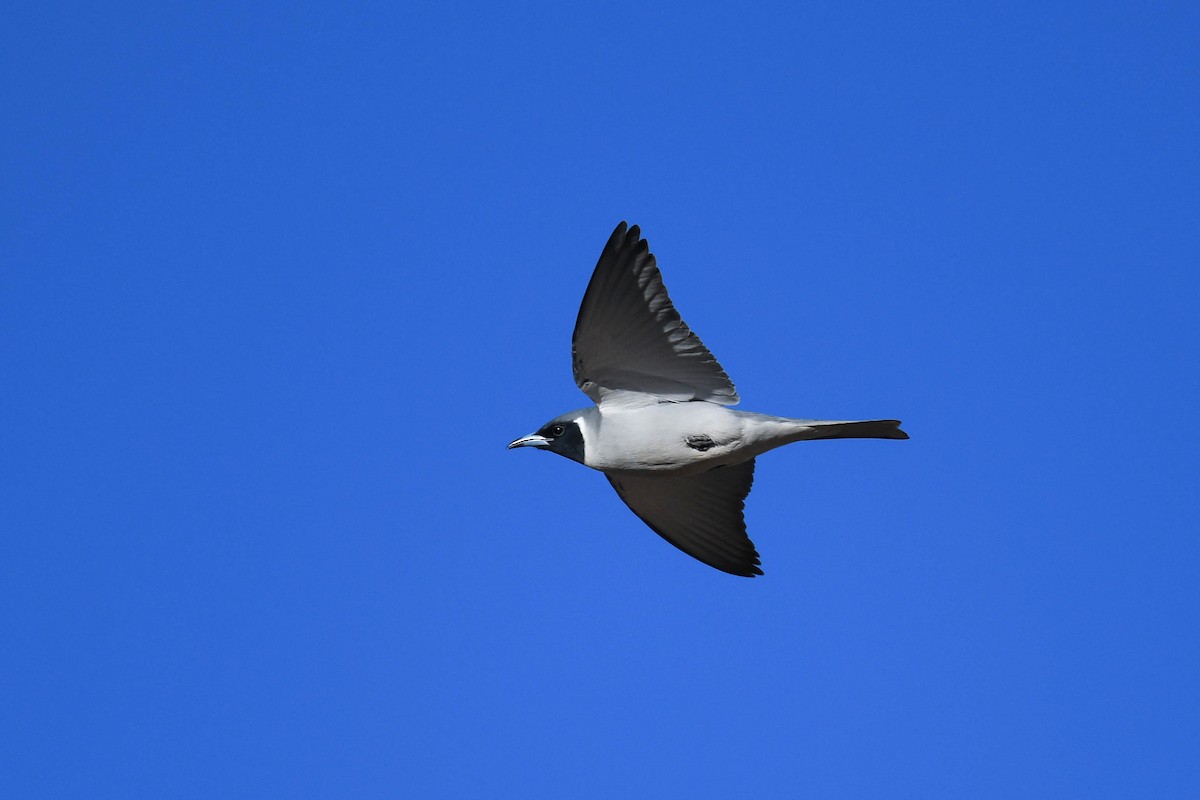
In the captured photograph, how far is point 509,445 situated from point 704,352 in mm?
1930

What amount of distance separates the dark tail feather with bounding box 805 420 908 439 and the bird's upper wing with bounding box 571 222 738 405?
90 centimetres

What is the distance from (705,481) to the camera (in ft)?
40.7

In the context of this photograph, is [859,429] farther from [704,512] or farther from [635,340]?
[704,512]

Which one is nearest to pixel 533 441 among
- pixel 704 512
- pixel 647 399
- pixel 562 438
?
pixel 562 438

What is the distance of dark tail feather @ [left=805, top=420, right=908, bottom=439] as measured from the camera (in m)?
10.3

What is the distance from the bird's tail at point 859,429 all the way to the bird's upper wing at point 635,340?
870 millimetres

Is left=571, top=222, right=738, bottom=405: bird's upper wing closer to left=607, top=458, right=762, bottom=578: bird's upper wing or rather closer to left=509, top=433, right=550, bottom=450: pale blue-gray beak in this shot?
left=509, top=433, right=550, bottom=450: pale blue-gray beak

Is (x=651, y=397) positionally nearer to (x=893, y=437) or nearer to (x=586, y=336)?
(x=586, y=336)

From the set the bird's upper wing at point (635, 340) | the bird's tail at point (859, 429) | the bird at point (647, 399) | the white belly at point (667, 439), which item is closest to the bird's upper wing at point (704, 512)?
the bird at point (647, 399)

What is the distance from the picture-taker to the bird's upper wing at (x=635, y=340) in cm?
1052

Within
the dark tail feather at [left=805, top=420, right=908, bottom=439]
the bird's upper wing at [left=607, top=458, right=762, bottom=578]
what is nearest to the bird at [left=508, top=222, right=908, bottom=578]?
the dark tail feather at [left=805, top=420, right=908, bottom=439]

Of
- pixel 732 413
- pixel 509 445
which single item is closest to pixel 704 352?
pixel 732 413

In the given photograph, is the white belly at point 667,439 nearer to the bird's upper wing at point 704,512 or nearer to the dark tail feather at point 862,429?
the dark tail feather at point 862,429

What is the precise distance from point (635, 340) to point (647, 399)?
62 cm
